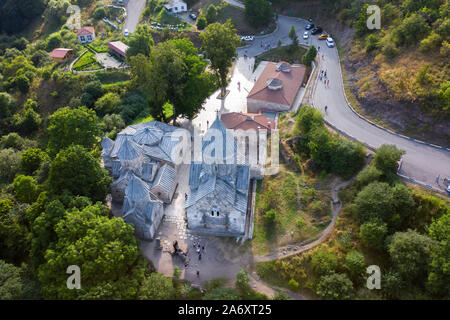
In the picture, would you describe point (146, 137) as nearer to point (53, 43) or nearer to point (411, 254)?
point (411, 254)

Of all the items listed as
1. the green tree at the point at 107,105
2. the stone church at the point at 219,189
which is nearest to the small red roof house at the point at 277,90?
the stone church at the point at 219,189

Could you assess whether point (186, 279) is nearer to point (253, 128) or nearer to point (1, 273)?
point (1, 273)

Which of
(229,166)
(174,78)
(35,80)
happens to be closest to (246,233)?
(229,166)

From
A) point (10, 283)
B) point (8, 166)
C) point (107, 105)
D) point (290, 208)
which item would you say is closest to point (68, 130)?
point (8, 166)

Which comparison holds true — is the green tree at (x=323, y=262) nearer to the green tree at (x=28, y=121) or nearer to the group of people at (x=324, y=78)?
the group of people at (x=324, y=78)

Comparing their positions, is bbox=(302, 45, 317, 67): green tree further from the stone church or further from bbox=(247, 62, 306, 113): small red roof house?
the stone church

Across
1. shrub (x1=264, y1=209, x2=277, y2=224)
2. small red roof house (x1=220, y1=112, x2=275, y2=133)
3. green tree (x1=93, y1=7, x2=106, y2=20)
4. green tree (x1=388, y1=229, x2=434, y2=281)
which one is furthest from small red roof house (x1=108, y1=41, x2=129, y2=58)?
green tree (x1=388, y1=229, x2=434, y2=281)

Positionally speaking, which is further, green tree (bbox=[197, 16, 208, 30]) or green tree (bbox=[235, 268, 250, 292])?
green tree (bbox=[197, 16, 208, 30])

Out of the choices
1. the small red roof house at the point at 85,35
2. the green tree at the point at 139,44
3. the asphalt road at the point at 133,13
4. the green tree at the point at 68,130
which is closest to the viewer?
the green tree at the point at 68,130
